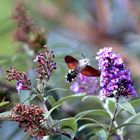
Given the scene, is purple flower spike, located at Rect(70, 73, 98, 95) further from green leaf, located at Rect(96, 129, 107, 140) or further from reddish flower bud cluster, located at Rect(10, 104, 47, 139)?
reddish flower bud cluster, located at Rect(10, 104, 47, 139)

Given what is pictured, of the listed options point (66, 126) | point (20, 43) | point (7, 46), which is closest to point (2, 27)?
point (7, 46)

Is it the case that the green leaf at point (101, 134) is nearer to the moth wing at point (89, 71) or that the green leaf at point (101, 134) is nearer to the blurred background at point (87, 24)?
the moth wing at point (89, 71)

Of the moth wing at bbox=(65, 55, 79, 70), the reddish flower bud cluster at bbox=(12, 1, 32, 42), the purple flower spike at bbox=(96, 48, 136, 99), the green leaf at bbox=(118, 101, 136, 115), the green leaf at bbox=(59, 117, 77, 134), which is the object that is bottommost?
the green leaf at bbox=(59, 117, 77, 134)

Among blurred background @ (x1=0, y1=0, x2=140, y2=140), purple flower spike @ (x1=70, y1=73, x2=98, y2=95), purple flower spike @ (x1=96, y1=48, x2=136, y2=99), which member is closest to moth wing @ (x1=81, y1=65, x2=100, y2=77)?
purple flower spike @ (x1=96, y1=48, x2=136, y2=99)

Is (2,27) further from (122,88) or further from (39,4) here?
(122,88)

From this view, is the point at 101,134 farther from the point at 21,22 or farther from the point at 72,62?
the point at 21,22
